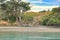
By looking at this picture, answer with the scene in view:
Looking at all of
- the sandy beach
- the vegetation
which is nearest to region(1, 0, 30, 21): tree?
the vegetation

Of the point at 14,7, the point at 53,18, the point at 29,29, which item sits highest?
the point at 14,7

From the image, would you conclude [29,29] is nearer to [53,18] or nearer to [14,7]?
[53,18]

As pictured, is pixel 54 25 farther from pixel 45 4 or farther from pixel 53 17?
pixel 45 4

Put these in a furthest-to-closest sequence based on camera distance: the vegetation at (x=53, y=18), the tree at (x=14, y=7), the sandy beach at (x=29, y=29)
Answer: the tree at (x=14, y=7) < the vegetation at (x=53, y=18) < the sandy beach at (x=29, y=29)

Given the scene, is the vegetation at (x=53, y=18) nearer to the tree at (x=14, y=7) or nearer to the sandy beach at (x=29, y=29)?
the sandy beach at (x=29, y=29)

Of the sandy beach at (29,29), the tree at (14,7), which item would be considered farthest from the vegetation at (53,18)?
the tree at (14,7)

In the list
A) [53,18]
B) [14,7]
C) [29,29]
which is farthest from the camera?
[14,7]

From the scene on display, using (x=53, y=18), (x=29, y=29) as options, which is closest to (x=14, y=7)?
(x=29, y=29)

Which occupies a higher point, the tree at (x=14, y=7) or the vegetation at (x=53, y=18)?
the tree at (x=14, y=7)

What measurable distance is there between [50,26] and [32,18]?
6.92 feet

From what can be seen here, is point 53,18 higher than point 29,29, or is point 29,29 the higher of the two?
point 53,18

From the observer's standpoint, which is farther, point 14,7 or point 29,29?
point 14,7

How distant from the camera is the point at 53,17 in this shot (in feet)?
82.5

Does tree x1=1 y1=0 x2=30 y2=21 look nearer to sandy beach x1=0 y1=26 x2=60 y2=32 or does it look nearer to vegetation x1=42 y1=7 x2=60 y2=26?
vegetation x1=42 y1=7 x2=60 y2=26
